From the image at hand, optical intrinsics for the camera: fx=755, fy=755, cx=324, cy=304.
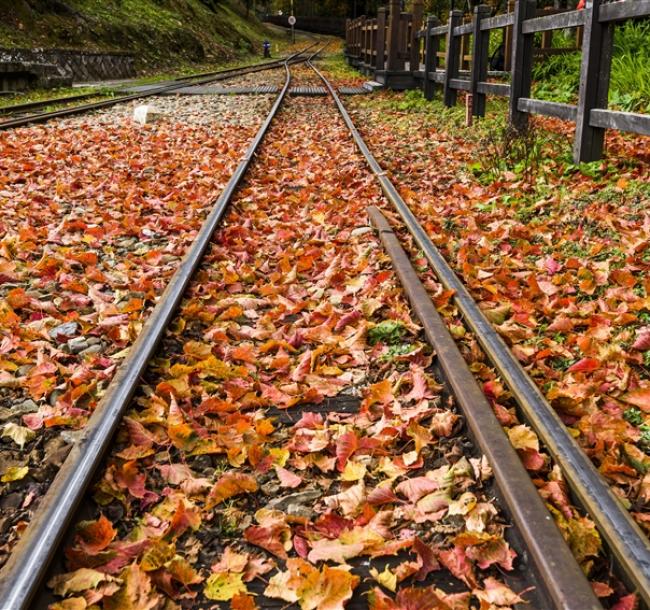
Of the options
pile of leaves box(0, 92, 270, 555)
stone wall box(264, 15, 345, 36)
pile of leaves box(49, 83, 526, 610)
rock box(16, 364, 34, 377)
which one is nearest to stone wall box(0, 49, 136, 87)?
pile of leaves box(0, 92, 270, 555)

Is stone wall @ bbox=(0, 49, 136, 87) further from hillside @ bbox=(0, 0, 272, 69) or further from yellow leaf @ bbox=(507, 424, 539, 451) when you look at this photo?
yellow leaf @ bbox=(507, 424, 539, 451)

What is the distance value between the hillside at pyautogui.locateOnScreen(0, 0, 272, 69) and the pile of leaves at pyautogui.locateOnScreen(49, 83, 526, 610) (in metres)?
19.5

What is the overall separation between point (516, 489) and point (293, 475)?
786 mm

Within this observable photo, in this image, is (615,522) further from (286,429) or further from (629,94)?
(629,94)

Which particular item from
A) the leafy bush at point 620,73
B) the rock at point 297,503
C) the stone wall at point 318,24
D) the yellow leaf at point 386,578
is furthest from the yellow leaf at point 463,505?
the stone wall at point 318,24

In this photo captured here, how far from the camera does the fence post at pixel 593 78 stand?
6812 mm

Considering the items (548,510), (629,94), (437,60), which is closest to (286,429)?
(548,510)

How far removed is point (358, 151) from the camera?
9.41 m

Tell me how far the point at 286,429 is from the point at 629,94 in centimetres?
812

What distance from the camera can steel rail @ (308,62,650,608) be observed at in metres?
1.98

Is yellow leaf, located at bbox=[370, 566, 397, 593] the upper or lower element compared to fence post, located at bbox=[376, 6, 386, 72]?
lower

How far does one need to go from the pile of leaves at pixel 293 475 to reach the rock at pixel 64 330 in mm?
509

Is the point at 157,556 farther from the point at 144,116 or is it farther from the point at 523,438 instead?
the point at 144,116

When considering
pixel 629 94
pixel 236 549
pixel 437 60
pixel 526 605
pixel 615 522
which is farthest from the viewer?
pixel 437 60
